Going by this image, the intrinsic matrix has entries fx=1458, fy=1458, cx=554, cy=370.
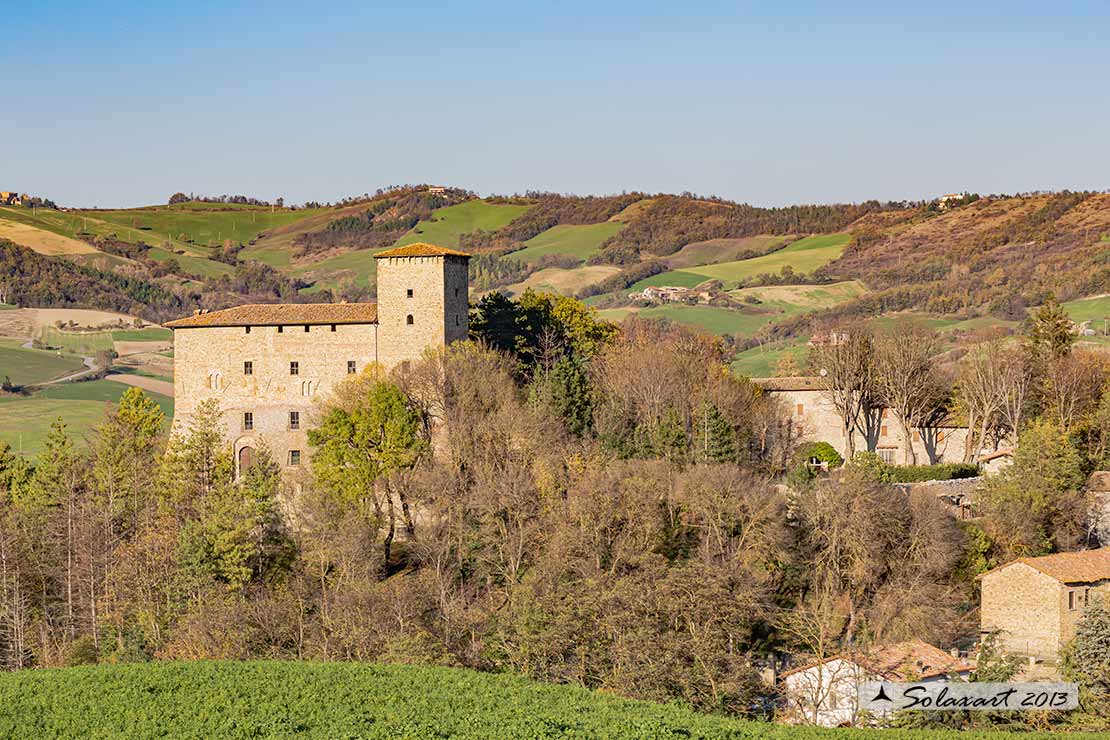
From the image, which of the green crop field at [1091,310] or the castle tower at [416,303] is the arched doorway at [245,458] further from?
the green crop field at [1091,310]

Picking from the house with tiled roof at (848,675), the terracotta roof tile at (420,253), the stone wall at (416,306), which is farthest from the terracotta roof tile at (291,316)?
the house with tiled roof at (848,675)

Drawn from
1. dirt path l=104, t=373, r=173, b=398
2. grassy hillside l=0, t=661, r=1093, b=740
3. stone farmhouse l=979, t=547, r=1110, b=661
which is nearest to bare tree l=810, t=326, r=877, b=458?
stone farmhouse l=979, t=547, r=1110, b=661

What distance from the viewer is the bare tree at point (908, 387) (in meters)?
49.0

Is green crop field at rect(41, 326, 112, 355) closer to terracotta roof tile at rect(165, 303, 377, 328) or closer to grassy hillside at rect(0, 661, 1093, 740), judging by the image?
terracotta roof tile at rect(165, 303, 377, 328)

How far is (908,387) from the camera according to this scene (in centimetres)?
4906

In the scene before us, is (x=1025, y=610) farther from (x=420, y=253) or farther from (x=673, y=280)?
(x=673, y=280)

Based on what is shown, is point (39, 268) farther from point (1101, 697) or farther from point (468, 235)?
point (1101, 697)

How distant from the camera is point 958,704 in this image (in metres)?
28.4

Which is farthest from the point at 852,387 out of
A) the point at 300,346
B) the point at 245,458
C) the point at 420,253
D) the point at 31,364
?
the point at 31,364

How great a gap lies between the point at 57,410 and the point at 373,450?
46923mm

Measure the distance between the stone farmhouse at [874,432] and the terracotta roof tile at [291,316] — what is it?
14.4 m

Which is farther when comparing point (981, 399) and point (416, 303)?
point (981, 399)

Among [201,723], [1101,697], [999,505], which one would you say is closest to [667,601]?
[1101,697]

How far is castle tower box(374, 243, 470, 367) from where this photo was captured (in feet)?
144
